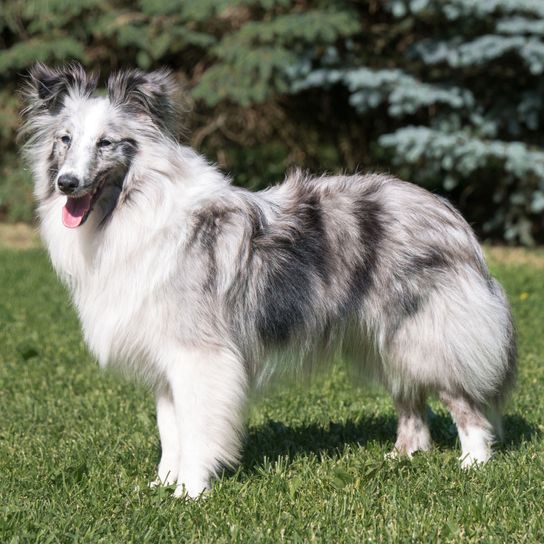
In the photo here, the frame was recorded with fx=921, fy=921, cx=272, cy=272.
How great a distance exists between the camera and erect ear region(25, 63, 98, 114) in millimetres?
4152

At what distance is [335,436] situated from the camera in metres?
4.99

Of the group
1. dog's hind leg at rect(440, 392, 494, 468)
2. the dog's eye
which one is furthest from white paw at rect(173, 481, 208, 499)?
the dog's eye

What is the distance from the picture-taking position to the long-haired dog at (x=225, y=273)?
4.01m

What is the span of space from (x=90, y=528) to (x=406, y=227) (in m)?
1.97

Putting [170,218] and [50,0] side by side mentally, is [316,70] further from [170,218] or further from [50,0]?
[170,218]

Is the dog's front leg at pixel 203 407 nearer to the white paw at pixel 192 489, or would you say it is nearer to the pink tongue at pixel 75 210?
the white paw at pixel 192 489

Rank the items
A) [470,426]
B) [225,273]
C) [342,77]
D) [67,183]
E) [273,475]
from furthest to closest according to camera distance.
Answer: [342,77]
[470,426]
[273,475]
[225,273]
[67,183]

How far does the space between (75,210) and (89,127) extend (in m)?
0.36

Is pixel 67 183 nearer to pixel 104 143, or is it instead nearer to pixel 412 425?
pixel 104 143

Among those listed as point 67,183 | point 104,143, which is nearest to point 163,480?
point 67,183

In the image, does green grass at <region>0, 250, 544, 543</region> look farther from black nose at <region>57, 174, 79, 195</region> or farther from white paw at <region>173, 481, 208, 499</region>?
black nose at <region>57, 174, 79, 195</region>

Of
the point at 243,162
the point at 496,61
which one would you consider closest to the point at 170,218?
the point at 496,61

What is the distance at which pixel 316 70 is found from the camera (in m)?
11.7

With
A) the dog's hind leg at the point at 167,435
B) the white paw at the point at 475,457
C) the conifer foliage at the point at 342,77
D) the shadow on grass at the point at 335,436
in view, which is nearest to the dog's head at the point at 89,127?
the dog's hind leg at the point at 167,435
